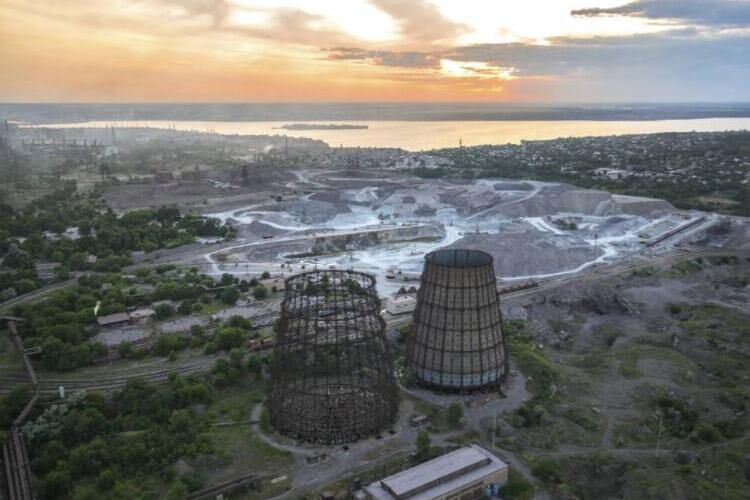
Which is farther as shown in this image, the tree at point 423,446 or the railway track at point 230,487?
the tree at point 423,446

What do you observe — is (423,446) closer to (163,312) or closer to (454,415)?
(454,415)

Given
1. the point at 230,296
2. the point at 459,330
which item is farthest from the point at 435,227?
the point at 459,330

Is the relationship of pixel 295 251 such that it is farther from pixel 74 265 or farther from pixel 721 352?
pixel 721 352

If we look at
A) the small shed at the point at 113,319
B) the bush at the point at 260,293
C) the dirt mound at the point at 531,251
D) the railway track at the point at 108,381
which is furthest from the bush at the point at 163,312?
the dirt mound at the point at 531,251

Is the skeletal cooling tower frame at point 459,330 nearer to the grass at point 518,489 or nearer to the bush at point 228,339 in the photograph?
the grass at point 518,489

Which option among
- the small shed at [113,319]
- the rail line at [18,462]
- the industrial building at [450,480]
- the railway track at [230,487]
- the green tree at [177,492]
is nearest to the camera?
the industrial building at [450,480]
